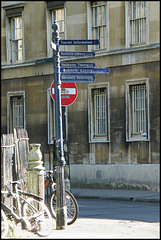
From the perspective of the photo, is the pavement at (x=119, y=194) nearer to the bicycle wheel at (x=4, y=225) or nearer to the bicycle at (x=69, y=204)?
the bicycle at (x=69, y=204)

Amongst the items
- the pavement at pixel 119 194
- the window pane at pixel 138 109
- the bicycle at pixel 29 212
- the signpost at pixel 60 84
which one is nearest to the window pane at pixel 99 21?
the window pane at pixel 138 109

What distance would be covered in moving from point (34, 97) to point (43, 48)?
2.15 metres

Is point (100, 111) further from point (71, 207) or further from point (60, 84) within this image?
point (60, 84)

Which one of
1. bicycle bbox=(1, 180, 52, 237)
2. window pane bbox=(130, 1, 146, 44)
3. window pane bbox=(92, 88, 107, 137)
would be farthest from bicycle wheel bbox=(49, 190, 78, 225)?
window pane bbox=(92, 88, 107, 137)

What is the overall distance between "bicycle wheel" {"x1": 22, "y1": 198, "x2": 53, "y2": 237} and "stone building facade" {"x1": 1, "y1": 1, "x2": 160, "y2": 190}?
1268 centimetres

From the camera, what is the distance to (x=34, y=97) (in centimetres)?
Answer: 2875

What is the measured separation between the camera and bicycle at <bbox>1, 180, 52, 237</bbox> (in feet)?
35.6

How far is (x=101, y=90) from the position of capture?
2639cm

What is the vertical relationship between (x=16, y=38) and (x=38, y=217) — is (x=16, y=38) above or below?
above

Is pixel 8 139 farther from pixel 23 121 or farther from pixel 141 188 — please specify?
pixel 23 121

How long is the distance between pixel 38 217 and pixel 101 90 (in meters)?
15.5

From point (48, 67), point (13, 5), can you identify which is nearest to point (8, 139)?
point (48, 67)

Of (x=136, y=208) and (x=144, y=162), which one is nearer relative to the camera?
(x=136, y=208)

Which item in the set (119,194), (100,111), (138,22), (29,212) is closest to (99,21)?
(138,22)
